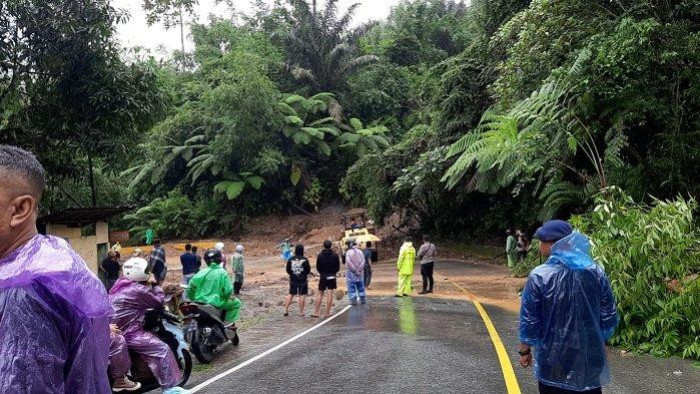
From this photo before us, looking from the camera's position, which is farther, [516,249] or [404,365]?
[516,249]

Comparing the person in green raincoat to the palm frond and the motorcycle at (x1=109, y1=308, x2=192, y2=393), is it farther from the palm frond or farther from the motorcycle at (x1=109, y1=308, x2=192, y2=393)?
the palm frond

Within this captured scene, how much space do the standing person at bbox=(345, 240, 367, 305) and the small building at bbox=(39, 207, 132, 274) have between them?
4668 mm

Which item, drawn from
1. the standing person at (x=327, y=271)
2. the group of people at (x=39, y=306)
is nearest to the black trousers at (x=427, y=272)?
the standing person at (x=327, y=271)

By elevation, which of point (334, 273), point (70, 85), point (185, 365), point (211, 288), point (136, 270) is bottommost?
point (185, 365)

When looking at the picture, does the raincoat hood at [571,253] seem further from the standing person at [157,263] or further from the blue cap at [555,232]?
the standing person at [157,263]

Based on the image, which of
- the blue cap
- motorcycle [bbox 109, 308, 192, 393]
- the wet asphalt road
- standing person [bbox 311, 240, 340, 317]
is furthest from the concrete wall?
the blue cap

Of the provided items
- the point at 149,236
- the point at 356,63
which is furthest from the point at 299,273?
the point at 356,63

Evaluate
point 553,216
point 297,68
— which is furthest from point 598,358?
point 297,68

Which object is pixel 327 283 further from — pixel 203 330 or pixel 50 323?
pixel 50 323

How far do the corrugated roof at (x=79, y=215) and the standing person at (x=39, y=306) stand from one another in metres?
9.95

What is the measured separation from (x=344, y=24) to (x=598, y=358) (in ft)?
128

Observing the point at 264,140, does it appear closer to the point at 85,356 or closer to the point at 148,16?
the point at 148,16

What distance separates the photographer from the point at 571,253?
156 inches

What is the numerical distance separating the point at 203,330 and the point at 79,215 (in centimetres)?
529
